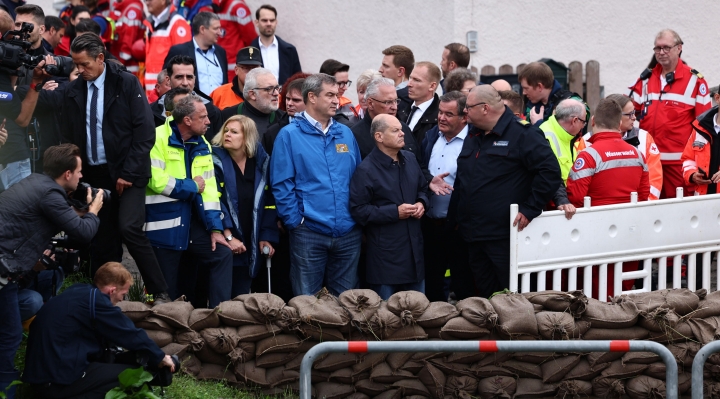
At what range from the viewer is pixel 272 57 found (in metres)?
10.8

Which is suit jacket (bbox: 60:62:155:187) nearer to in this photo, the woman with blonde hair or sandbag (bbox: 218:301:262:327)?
the woman with blonde hair

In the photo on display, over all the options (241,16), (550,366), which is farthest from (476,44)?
(550,366)

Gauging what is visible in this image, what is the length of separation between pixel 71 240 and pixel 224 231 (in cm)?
151

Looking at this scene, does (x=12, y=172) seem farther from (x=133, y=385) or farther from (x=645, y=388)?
(x=645, y=388)

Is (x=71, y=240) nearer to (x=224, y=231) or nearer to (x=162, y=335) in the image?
(x=162, y=335)

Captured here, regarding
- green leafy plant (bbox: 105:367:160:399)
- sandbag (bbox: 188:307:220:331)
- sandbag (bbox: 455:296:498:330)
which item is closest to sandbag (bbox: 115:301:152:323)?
sandbag (bbox: 188:307:220:331)

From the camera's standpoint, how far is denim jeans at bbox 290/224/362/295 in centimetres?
726

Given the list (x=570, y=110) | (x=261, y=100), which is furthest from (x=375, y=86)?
(x=570, y=110)

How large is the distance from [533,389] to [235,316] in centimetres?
199

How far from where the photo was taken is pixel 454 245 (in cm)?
802

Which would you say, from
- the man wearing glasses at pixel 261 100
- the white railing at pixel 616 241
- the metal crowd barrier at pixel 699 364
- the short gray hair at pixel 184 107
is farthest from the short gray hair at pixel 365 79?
the metal crowd barrier at pixel 699 364

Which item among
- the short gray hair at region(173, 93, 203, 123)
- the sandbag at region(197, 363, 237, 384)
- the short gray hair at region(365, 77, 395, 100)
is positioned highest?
the short gray hair at region(365, 77, 395, 100)

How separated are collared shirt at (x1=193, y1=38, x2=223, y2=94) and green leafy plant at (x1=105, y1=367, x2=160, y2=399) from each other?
4.58 m

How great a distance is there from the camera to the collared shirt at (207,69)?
987cm
